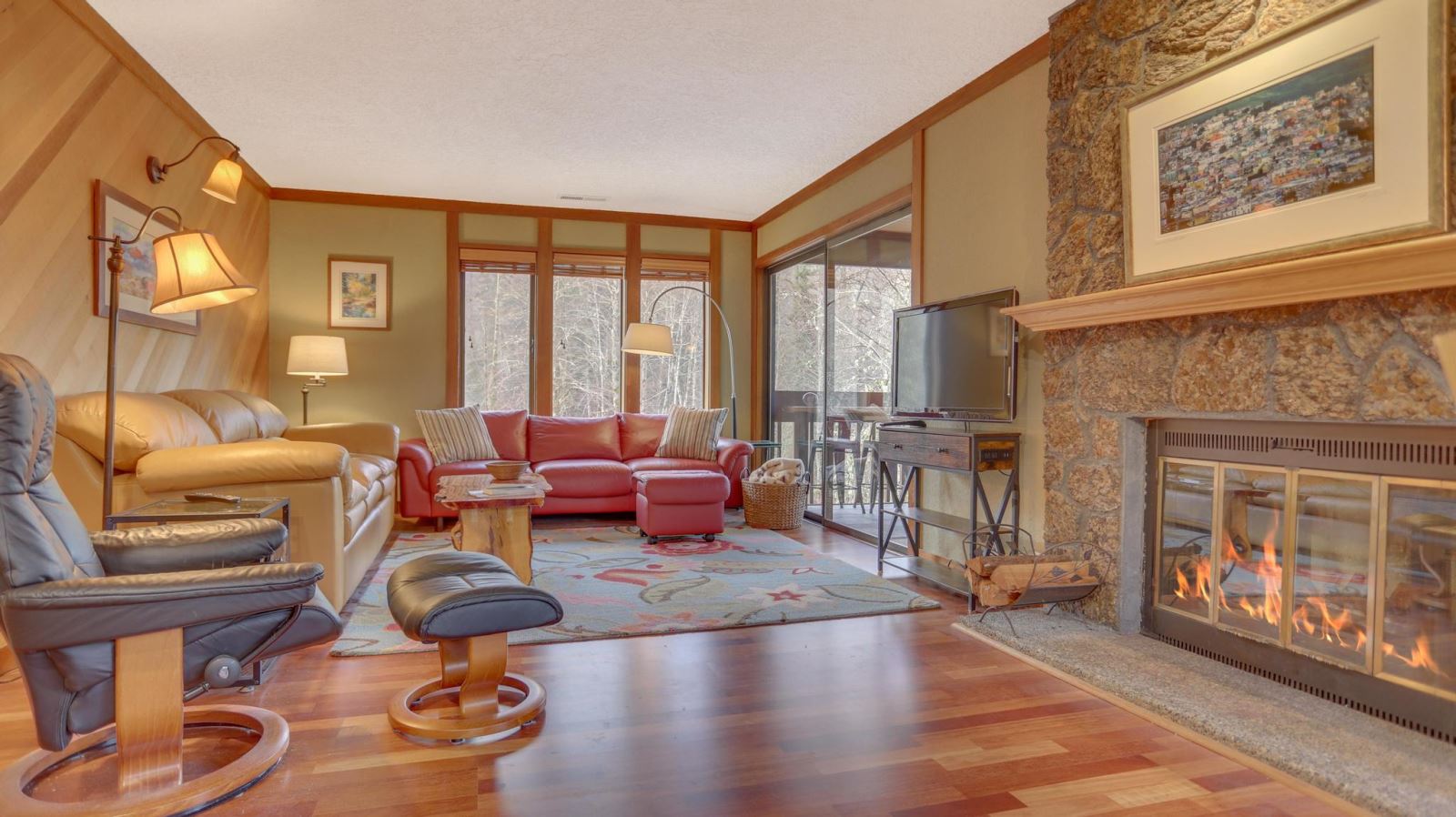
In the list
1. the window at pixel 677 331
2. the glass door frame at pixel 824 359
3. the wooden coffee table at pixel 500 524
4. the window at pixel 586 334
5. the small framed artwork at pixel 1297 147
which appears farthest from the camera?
the window at pixel 677 331

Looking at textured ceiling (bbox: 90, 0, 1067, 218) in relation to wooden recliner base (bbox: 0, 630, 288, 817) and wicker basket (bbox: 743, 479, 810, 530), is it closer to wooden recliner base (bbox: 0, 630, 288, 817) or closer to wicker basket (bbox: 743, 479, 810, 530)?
wicker basket (bbox: 743, 479, 810, 530)

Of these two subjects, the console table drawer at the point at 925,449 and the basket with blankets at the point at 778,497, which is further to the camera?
the basket with blankets at the point at 778,497

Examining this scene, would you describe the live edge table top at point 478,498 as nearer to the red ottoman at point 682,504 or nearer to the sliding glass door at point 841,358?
the red ottoman at point 682,504

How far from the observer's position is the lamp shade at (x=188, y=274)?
269 cm

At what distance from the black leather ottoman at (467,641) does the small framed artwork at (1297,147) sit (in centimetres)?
238

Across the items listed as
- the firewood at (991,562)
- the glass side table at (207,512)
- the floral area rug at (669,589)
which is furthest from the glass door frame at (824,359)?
the glass side table at (207,512)

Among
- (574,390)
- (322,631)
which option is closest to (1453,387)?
(322,631)

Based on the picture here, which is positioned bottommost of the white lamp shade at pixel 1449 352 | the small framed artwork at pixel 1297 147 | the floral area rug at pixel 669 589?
the floral area rug at pixel 669 589

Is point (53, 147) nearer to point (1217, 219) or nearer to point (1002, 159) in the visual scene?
point (1002, 159)

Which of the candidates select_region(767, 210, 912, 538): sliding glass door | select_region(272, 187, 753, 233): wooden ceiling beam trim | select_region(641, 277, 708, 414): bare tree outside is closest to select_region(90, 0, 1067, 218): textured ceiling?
select_region(272, 187, 753, 233): wooden ceiling beam trim

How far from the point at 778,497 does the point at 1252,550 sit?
3.27 m

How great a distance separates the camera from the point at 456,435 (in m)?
5.84

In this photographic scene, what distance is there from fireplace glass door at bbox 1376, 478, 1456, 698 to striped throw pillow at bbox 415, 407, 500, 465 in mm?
5171

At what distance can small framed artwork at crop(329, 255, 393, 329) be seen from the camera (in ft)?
20.5
